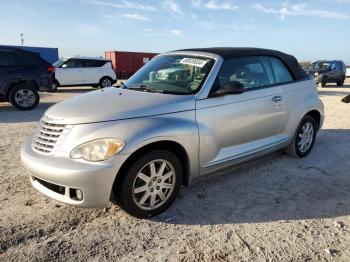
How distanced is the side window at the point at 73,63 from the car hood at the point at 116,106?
15.3 metres

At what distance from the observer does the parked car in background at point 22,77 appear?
1088cm

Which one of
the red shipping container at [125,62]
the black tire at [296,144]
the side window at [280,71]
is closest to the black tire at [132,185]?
the side window at [280,71]

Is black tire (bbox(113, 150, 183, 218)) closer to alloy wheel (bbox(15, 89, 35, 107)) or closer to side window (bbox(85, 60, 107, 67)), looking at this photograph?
alloy wheel (bbox(15, 89, 35, 107))

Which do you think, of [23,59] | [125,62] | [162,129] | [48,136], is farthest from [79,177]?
[125,62]

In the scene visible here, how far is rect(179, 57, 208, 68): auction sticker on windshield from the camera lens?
15.3 feet

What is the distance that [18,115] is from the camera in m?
10.4

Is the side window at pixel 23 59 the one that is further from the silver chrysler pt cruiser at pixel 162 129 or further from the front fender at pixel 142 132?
the front fender at pixel 142 132

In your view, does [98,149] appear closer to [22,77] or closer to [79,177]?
[79,177]

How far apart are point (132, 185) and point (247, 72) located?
89.4 inches

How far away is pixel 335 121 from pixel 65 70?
1359 cm

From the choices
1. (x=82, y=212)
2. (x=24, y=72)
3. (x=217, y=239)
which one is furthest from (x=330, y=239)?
(x=24, y=72)

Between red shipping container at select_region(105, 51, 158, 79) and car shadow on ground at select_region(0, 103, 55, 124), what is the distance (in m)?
20.3

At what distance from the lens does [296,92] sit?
5645 mm

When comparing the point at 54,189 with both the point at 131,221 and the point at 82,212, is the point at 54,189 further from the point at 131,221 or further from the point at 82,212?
the point at 131,221
